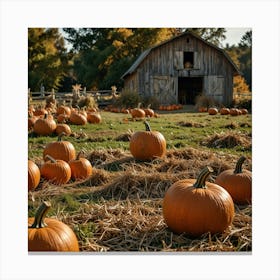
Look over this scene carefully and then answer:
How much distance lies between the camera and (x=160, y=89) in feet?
19.5

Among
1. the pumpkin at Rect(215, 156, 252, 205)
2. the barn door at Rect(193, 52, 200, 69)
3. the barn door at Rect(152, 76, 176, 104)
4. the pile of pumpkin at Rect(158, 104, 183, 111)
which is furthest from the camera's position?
the barn door at Rect(152, 76, 176, 104)

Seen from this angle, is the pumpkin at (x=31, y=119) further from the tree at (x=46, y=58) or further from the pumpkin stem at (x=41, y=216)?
the pumpkin stem at (x=41, y=216)

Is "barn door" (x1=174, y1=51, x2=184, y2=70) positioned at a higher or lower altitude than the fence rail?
higher

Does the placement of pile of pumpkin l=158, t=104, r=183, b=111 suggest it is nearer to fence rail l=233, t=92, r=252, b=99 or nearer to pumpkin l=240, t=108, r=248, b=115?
fence rail l=233, t=92, r=252, b=99

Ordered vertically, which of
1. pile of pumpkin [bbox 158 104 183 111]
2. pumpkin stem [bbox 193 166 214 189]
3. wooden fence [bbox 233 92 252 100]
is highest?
wooden fence [bbox 233 92 252 100]

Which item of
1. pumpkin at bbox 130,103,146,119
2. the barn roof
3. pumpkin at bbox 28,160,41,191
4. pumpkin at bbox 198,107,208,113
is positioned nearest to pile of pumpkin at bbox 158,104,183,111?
pumpkin at bbox 130,103,146,119

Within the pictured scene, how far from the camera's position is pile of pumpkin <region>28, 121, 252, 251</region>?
2451mm

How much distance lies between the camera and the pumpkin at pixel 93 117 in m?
5.91

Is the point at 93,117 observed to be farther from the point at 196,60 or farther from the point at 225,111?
the point at 225,111

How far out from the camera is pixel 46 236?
7.99 feet

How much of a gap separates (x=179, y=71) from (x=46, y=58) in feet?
6.19

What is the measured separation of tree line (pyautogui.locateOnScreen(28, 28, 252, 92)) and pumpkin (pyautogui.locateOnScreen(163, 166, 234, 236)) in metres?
1.28
